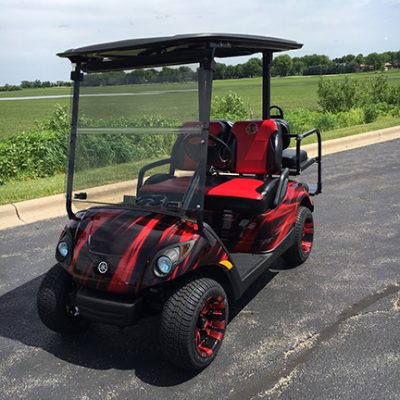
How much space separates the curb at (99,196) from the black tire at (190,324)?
0.77m

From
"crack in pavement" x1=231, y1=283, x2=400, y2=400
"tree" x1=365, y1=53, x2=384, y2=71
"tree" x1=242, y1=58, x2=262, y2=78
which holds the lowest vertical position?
"crack in pavement" x1=231, y1=283, x2=400, y2=400

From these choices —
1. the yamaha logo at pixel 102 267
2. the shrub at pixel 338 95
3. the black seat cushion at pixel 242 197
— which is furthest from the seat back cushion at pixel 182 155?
the shrub at pixel 338 95

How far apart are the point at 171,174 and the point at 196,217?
39 centimetres

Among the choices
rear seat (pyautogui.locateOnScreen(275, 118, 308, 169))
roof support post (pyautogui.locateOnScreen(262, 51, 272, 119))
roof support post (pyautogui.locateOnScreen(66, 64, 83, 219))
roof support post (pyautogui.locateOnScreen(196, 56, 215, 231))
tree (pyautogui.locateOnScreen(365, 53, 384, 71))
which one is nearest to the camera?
roof support post (pyautogui.locateOnScreen(196, 56, 215, 231))

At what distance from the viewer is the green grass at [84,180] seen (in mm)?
3045

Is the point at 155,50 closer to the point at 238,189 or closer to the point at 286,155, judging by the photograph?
the point at 238,189

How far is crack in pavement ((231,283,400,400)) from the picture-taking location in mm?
2477

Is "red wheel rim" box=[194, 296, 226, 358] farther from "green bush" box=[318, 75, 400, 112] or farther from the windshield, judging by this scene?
"green bush" box=[318, 75, 400, 112]

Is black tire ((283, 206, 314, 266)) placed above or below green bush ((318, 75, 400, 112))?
below

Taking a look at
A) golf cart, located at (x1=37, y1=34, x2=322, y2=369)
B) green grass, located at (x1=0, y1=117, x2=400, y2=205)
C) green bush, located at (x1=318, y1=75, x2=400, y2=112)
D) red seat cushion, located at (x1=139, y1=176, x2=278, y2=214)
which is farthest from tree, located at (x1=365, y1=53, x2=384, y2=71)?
golf cart, located at (x1=37, y1=34, x2=322, y2=369)

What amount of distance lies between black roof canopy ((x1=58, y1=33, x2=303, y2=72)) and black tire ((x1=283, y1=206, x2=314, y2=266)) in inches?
58.2

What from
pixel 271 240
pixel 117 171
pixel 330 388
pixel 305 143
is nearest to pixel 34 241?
pixel 117 171

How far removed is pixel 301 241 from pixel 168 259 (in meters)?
1.77

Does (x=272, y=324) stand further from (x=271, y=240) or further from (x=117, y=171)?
(x=117, y=171)
